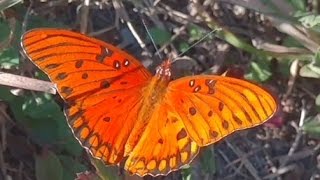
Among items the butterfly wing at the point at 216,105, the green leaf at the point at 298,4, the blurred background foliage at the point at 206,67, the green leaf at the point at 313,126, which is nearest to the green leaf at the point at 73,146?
the blurred background foliage at the point at 206,67

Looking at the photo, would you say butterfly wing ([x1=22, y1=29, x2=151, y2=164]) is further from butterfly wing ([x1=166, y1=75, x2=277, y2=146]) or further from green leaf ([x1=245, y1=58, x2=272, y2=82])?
green leaf ([x1=245, y1=58, x2=272, y2=82])

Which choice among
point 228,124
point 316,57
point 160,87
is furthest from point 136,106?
point 316,57

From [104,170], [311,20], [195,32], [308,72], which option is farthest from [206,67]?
[104,170]

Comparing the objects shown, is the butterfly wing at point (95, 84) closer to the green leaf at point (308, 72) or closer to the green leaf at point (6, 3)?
the green leaf at point (6, 3)

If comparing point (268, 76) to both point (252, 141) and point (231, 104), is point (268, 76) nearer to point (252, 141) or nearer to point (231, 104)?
point (252, 141)

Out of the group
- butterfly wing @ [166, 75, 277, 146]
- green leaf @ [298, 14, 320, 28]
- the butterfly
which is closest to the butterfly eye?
the butterfly

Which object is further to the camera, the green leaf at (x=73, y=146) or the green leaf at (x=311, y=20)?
the green leaf at (x=73, y=146)
